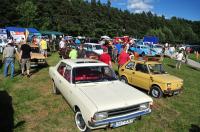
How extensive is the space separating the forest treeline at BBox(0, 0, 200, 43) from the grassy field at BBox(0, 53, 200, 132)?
5937 centimetres

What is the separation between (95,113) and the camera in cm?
523

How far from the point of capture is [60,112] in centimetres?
739

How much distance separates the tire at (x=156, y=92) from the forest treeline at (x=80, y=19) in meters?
60.9

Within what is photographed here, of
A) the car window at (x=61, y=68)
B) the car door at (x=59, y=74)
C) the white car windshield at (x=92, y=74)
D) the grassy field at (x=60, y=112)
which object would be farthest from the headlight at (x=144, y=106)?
the car window at (x=61, y=68)

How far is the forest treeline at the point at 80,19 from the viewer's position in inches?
2579

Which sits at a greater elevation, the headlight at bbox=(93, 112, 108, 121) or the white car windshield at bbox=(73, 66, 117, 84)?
the white car windshield at bbox=(73, 66, 117, 84)

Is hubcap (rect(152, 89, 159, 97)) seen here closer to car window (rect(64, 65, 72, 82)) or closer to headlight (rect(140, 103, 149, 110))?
headlight (rect(140, 103, 149, 110))

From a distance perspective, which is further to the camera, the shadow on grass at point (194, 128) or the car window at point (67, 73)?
the car window at point (67, 73)

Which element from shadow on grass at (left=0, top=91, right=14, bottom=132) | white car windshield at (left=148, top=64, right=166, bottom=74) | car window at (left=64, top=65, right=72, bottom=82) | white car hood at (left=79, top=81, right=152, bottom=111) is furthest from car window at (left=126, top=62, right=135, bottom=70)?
shadow on grass at (left=0, top=91, right=14, bottom=132)

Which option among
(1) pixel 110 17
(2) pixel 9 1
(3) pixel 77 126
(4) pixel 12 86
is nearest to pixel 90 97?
(3) pixel 77 126

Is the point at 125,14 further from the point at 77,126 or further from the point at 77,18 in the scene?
the point at 77,126

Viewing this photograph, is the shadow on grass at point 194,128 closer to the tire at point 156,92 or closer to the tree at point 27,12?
the tire at point 156,92

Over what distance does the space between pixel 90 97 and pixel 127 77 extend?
559 cm

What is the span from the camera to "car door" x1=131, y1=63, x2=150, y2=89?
10055 mm
